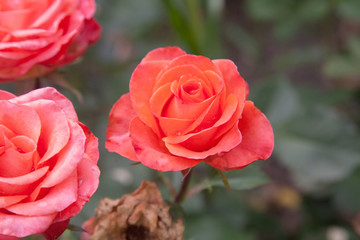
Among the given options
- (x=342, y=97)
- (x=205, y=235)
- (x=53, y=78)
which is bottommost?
(x=205, y=235)

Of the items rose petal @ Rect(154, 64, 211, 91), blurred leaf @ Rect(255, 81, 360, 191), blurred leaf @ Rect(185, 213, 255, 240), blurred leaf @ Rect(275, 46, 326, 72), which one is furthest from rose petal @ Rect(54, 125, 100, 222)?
blurred leaf @ Rect(275, 46, 326, 72)

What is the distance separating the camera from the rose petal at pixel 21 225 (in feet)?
1.45

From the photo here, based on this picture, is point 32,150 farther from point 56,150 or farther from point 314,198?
point 314,198

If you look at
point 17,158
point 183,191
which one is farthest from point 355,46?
point 17,158

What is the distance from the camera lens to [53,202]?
456 millimetres

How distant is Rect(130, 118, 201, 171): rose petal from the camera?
1.63ft

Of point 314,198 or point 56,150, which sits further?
point 314,198

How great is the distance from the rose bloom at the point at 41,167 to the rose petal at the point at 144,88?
0.07 metres

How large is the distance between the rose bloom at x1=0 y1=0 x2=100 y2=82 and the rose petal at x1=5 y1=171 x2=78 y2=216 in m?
0.22

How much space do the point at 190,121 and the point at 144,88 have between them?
8cm

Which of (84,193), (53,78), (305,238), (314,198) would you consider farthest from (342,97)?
(84,193)

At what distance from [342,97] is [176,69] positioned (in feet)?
3.18

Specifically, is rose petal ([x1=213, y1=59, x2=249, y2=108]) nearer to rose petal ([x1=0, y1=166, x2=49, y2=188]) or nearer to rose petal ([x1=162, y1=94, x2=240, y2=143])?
rose petal ([x1=162, y1=94, x2=240, y2=143])

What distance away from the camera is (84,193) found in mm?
494
